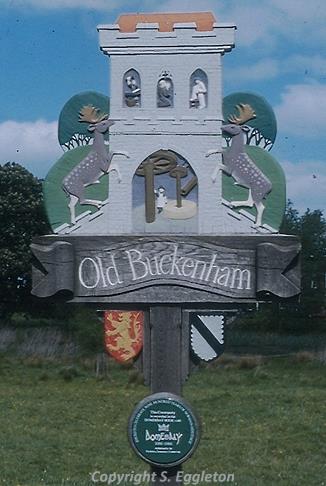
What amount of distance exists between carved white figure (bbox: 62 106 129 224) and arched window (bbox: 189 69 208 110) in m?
0.64

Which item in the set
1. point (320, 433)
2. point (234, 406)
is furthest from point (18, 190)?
point (320, 433)

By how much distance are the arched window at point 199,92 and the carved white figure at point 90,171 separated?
64 cm

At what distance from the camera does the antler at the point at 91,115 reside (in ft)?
24.7

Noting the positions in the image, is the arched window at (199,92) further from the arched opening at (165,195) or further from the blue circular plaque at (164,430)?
the blue circular plaque at (164,430)

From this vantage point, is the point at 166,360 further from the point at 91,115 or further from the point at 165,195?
the point at 91,115

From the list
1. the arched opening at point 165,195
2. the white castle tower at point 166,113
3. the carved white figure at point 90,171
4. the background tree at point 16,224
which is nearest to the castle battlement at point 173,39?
the white castle tower at point 166,113

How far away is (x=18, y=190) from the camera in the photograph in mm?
27625

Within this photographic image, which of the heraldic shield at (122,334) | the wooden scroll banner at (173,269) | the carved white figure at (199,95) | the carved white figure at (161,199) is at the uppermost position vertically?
the carved white figure at (199,95)

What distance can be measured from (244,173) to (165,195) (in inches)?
24.3

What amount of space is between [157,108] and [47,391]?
1111cm

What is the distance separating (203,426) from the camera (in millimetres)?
13586

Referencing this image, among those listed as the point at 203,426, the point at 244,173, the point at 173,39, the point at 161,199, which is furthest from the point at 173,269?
the point at 203,426

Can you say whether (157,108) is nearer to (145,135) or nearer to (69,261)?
(145,135)

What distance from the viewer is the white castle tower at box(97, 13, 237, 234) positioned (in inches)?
286
